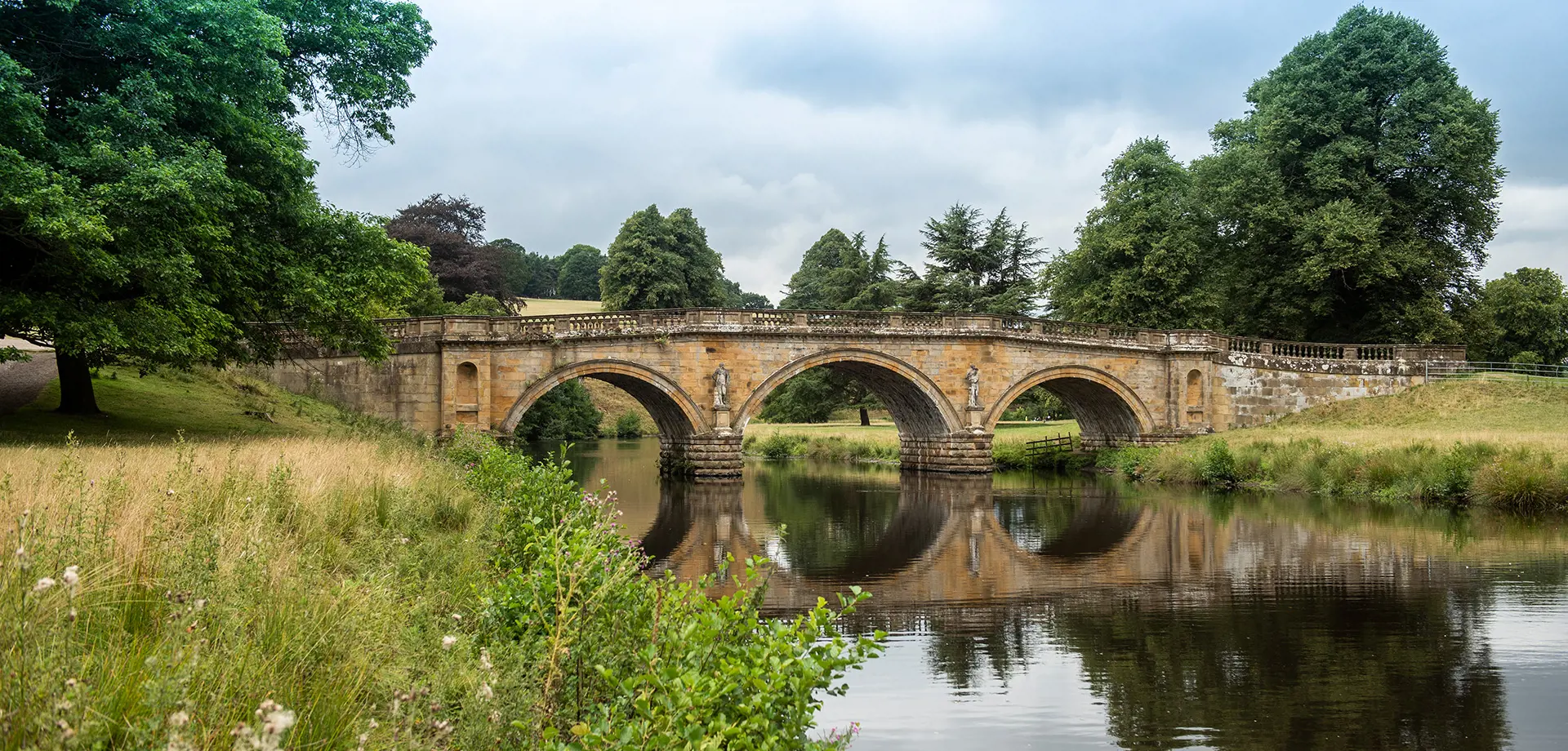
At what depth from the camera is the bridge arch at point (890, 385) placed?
2930 cm

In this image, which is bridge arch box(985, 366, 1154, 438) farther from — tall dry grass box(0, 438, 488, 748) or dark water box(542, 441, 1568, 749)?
tall dry grass box(0, 438, 488, 748)

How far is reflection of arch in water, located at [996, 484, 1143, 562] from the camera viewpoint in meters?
16.4

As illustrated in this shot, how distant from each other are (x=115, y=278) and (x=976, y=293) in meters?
39.6

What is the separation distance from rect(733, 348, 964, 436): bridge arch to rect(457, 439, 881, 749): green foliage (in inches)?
905

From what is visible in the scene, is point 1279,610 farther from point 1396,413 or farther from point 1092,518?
point 1396,413

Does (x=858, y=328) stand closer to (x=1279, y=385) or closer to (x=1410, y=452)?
(x=1410, y=452)

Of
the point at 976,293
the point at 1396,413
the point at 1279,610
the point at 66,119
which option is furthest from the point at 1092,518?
the point at 976,293

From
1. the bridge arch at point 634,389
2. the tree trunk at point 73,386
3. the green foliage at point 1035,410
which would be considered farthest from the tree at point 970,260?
the tree trunk at point 73,386

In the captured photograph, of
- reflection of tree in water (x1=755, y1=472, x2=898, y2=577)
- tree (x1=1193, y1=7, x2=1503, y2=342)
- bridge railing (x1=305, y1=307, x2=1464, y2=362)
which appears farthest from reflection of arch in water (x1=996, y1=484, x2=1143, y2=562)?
tree (x1=1193, y1=7, x2=1503, y2=342)

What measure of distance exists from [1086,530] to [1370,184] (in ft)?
69.7

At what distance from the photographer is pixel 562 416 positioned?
176ft

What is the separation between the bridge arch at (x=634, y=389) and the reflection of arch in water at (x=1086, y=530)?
8.95 metres

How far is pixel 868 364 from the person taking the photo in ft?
100

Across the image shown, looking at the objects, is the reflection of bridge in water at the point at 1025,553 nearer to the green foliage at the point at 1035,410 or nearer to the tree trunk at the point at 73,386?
the tree trunk at the point at 73,386
